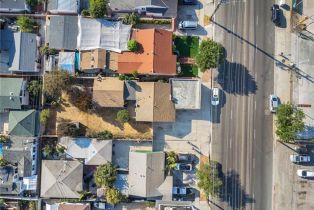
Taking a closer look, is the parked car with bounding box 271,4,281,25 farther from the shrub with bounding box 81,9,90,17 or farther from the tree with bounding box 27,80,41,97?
the tree with bounding box 27,80,41,97

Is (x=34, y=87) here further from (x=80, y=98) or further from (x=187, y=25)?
(x=187, y=25)

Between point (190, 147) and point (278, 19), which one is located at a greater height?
point (278, 19)

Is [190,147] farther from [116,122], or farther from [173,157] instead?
[116,122]

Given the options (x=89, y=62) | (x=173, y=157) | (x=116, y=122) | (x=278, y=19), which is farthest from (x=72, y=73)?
(x=278, y=19)

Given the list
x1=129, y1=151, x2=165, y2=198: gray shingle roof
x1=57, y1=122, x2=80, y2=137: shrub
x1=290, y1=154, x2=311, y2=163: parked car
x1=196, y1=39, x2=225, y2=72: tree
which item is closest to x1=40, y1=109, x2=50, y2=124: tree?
x1=57, y1=122, x2=80, y2=137: shrub

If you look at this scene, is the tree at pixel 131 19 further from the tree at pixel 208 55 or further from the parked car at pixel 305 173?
the parked car at pixel 305 173

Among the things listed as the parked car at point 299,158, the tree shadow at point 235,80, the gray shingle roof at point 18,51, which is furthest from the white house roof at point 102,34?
the parked car at point 299,158

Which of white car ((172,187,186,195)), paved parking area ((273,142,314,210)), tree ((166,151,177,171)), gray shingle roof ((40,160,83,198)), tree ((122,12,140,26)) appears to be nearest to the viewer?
gray shingle roof ((40,160,83,198))
